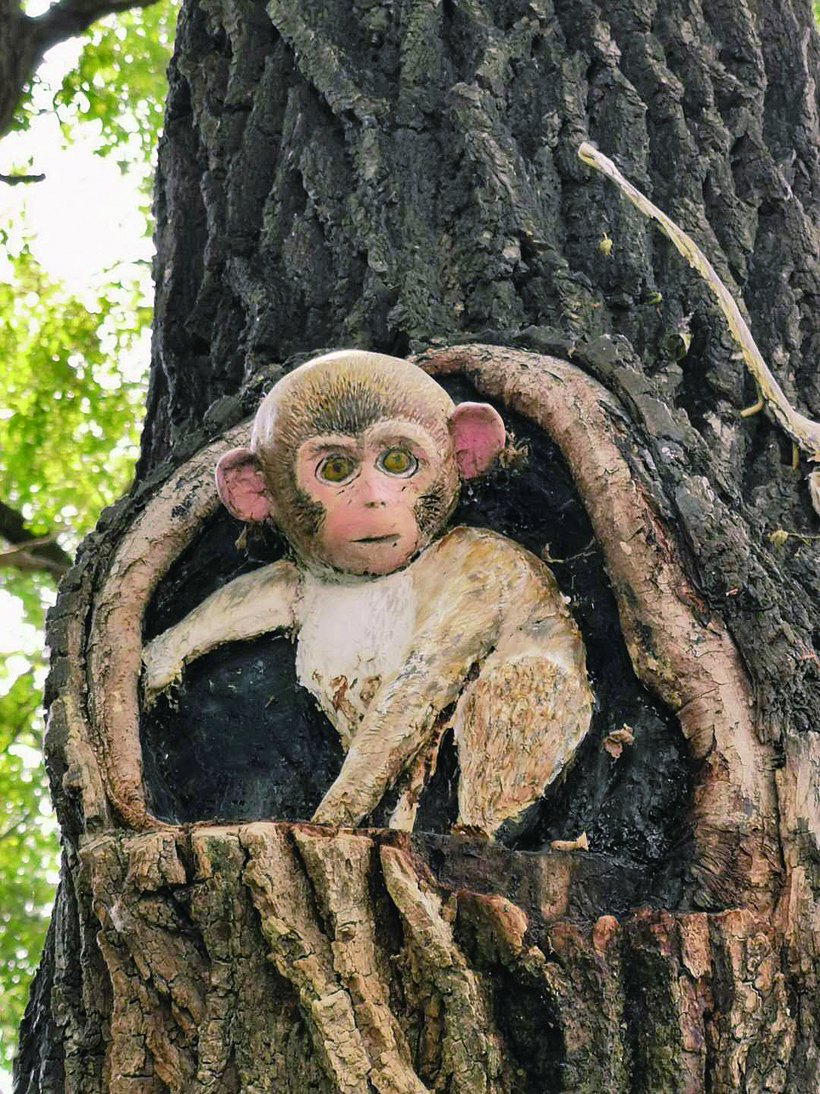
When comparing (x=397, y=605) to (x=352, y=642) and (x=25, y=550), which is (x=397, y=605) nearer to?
(x=352, y=642)

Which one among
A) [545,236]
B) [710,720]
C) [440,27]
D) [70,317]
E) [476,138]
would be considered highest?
[70,317]

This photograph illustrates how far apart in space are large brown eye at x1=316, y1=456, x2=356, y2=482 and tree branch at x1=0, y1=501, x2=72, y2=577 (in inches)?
180

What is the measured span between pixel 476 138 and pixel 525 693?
148cm

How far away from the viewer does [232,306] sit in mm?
3617

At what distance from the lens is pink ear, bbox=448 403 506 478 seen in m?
2.78

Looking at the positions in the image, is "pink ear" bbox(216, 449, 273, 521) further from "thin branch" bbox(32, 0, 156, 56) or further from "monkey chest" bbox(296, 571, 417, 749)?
"thin branch" bbox(32, 0, 156, 56)

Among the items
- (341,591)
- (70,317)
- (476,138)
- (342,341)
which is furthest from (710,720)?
(70,317)

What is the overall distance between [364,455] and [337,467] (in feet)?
0.20

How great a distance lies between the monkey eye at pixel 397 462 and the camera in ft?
8.88

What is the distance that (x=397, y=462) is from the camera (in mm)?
2715

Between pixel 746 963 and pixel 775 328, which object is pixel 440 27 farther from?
pixel 746 963

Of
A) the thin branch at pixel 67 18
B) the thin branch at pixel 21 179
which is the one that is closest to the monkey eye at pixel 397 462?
the thin branch at pixel 21 179

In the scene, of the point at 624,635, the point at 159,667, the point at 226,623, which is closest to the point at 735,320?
the point at 624,635

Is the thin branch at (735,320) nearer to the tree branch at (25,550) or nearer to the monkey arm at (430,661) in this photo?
the monkey arm at (430,661)
